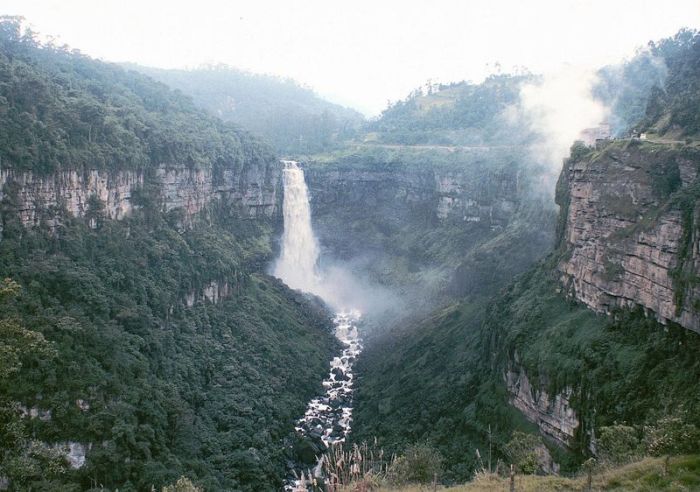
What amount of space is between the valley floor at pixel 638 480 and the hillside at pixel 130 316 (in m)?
16.9

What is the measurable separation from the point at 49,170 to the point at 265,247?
3196 cm

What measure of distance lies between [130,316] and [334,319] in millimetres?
31341

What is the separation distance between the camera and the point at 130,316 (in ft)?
125

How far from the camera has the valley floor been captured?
17.1m

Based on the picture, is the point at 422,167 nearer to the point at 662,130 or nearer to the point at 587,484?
the point at 662,130

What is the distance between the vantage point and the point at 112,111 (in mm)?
53000

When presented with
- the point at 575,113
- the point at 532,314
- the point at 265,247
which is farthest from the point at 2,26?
the point at 532,314

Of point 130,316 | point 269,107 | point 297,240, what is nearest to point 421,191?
point 297,240

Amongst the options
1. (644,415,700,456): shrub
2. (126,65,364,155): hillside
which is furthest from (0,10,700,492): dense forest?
(126,65,364,155): hillside

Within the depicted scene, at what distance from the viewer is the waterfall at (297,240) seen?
7444cm

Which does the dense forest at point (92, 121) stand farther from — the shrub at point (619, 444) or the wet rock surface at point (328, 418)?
the shrub at point (619, 444)

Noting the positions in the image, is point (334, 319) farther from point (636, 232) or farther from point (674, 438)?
point (674, 438)

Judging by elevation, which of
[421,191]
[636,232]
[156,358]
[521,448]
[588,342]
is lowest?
[156,358]

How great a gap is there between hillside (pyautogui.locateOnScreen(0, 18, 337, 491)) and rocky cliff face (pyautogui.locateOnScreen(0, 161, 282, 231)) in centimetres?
14
